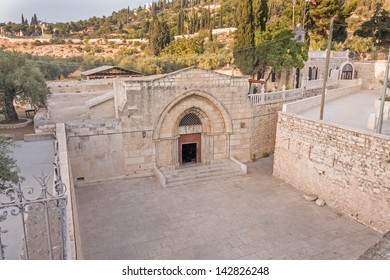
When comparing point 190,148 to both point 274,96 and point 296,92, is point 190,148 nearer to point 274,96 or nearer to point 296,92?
point 274,96

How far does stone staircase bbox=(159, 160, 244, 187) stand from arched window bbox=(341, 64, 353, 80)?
56.3ft

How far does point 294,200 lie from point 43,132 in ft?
35.9

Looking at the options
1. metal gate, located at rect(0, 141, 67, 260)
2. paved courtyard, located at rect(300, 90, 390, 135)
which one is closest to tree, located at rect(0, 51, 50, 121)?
metal gate, located at rect(0, 141, 67, 260)

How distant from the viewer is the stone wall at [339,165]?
994cm

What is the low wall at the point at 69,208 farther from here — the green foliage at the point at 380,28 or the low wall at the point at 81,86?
the green foliage at the point at 380,28

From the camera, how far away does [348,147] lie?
10.9 metres

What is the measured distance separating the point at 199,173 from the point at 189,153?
69.3 inches

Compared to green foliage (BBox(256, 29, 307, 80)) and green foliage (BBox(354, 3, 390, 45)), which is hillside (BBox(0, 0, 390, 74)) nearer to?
green foliage (BBox(354, 3, 390, 45))

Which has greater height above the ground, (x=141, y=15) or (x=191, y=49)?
(x=141, y=15)

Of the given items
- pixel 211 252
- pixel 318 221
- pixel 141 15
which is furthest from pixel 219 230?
pixel 141 15

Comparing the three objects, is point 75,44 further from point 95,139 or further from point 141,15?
point 95,139

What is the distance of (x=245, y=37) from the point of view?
78.3 feet

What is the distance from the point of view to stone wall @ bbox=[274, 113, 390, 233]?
9.94m

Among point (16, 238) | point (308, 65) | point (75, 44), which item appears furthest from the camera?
point (75, 44)
